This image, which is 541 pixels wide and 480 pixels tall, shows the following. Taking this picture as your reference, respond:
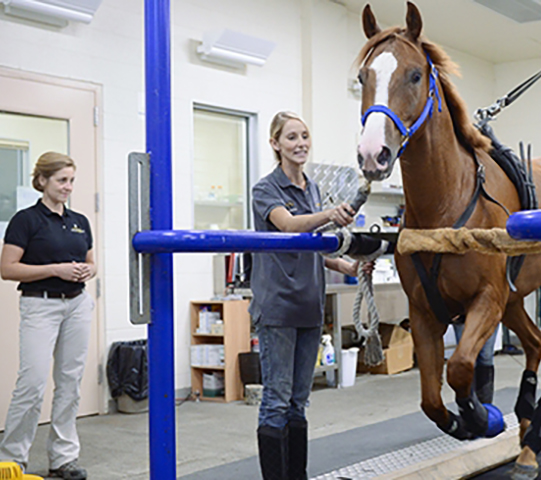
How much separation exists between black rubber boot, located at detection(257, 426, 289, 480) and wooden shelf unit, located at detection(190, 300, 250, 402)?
116 inches

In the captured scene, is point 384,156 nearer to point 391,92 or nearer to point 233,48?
point 391,92

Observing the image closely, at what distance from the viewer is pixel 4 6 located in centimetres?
446

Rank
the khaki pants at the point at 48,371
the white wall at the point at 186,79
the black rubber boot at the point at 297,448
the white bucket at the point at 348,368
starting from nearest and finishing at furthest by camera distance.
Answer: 1. the black rubber boot at the point at 297,448
2. the khaki pants at the point at 48,371
3. the white wall at the point at 186,79
4. the white bucket at the point at 348,368

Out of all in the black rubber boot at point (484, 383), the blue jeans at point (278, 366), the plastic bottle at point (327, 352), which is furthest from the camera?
the plastic bottle at point (327, 352)

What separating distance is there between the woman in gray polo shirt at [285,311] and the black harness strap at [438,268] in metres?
0.42

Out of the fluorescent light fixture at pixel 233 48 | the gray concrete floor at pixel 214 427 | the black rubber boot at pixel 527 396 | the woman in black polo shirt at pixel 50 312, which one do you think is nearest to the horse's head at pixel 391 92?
the black rubber boot at pixel 527 396

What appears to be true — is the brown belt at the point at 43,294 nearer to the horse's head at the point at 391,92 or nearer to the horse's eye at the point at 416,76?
the horse's head at the point at 391,92

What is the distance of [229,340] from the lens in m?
5.34

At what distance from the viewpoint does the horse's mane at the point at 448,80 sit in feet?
6.82

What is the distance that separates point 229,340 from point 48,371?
224 cm

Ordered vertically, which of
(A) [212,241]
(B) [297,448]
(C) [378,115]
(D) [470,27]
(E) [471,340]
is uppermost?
(D) [470,27]

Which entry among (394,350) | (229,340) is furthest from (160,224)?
(394,350)

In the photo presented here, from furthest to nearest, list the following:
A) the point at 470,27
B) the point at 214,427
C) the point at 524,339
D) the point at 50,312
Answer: the point at 470,27, the point at 214,427, the point at 50,312, the point at 524,339

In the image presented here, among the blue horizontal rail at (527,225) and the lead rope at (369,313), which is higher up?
the blue horizontal rail at (527,225)
